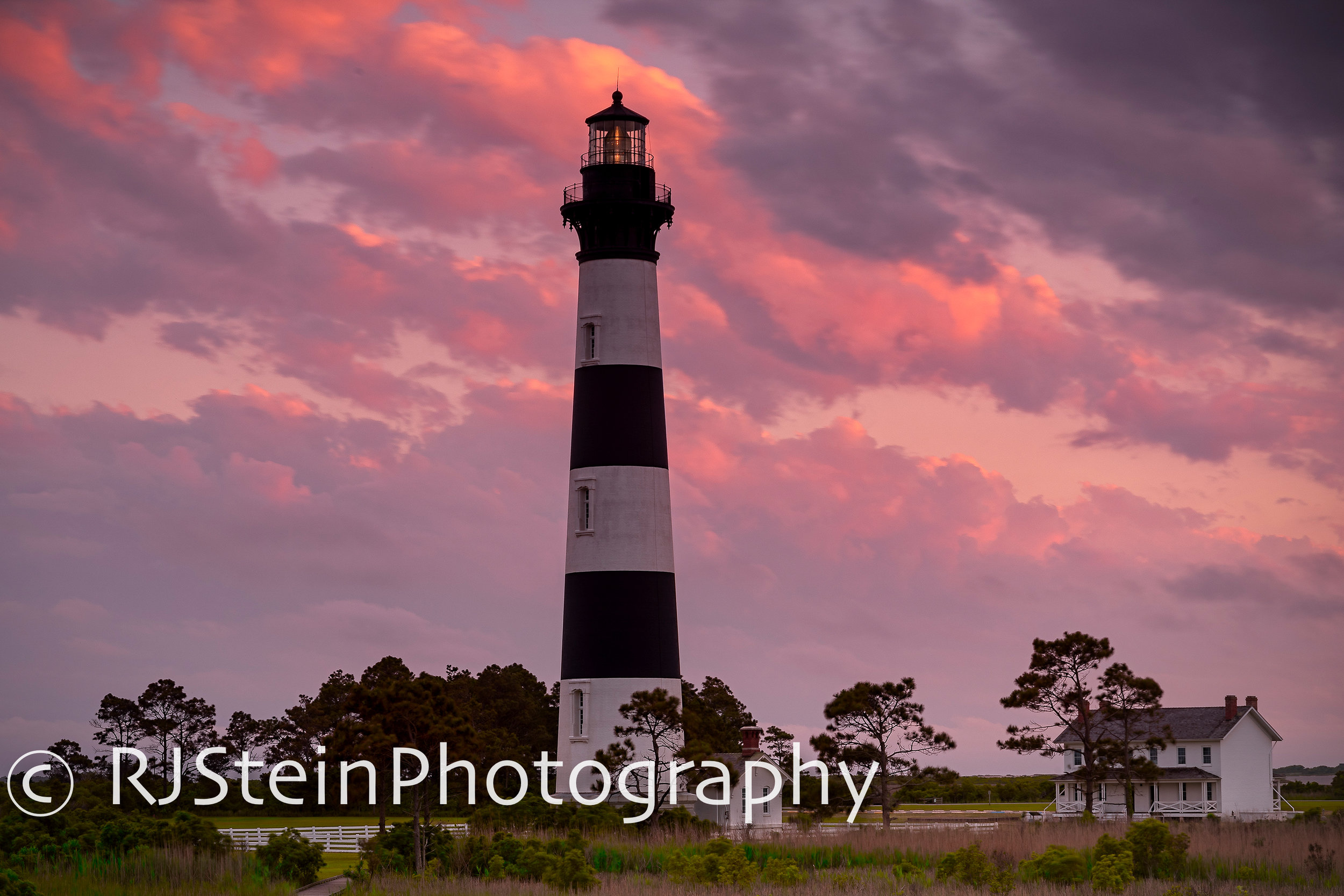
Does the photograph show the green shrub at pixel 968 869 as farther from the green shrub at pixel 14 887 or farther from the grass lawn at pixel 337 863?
the green shrub at pixel 14 887

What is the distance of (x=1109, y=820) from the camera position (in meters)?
47.3

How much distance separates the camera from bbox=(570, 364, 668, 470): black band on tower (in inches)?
1892

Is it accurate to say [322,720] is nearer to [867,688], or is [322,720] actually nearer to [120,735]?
[120,735]

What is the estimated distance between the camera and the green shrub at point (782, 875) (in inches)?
1162

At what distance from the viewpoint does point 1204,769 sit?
2982 inches

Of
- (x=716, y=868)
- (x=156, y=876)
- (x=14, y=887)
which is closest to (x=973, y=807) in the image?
(x=716, y=868)

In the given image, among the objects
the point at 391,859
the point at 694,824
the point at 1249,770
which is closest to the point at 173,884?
the point at 391,859

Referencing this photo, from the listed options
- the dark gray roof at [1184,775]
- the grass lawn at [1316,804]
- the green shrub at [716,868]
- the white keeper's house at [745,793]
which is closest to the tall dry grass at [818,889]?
the green shrub at [716,868]

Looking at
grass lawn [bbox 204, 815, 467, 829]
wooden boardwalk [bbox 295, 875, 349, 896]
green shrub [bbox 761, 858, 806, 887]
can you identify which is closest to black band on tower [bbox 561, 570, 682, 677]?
grass lawn [bbox 204, 815, 467, 829]

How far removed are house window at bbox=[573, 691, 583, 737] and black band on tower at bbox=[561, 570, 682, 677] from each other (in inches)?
22.9

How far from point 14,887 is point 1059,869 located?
19.1 metres

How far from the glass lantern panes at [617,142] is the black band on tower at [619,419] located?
7317 millimetres

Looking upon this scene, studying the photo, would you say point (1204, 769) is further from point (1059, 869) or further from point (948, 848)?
point (1059, 869)

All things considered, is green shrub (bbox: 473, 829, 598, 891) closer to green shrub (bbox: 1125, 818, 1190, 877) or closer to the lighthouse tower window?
green shrub (bbox: 1125, 818, 1190, 877)
